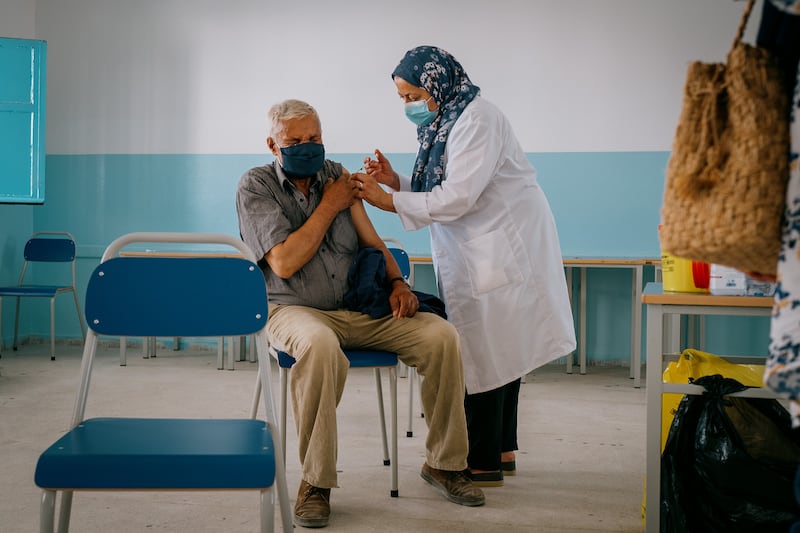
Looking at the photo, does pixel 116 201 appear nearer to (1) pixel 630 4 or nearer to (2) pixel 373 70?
(2) pixel 373 70

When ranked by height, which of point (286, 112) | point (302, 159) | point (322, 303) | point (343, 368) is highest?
point (286, 112)

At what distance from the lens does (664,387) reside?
1850 millimetres

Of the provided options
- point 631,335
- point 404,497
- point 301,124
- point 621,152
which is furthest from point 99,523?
point 621,152

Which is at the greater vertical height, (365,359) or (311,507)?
(365,359)

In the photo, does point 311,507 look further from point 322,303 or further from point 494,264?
point 494,264

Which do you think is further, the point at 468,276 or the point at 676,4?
the point at 676,4

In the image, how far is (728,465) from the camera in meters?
1.76

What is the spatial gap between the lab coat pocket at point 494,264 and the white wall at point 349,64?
2.85 meters

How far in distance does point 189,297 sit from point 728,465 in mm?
1235

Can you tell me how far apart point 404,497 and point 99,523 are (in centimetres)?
88

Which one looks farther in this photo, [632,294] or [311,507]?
[632,294]

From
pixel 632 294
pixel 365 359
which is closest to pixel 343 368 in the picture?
pixel 365 359

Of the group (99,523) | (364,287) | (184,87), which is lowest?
(99,523)

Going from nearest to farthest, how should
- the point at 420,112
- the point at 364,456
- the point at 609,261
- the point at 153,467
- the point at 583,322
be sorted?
the point at 153,467, the point at 420,112, the point at 364,456, the point at 609,261, the point at 583,322
